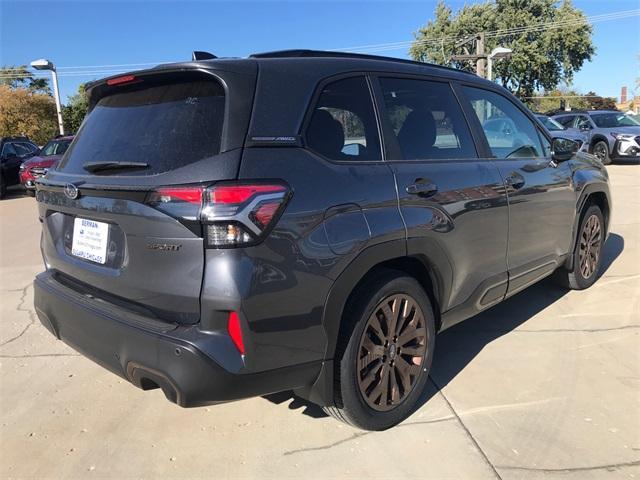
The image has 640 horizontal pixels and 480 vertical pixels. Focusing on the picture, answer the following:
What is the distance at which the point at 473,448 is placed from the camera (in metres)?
2.62

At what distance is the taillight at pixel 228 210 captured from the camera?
2004 mm

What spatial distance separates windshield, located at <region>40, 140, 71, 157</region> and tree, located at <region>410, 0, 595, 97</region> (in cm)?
2813

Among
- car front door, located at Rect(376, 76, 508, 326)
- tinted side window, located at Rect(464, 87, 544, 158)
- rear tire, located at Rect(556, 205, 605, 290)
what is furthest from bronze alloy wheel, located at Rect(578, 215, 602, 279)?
car front door, located at Rect(376, 76, 508, 326)

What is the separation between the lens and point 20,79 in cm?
4525

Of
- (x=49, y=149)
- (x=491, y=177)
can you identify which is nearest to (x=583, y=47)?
(x=49, y=149)

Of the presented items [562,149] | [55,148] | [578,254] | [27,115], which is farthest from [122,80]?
[27,115]

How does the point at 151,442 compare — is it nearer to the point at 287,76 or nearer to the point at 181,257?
the point at 181,257

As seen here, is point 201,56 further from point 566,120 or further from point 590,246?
point 566,120

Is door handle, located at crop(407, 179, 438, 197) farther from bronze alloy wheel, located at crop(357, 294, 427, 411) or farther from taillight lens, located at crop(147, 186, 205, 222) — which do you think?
taillight lens, located at crop(147, 186, 205, 222)

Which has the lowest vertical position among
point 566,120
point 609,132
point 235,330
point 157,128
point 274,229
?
point 235,330

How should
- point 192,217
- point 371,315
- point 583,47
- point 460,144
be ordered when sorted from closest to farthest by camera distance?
point 192,217, point 371,315, point 460,144, point 583,47

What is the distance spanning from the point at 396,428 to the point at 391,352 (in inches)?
17.2

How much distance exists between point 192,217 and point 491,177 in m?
2.10

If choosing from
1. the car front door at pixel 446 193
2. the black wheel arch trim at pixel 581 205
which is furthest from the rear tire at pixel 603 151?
the car front door at pixel 446 193
